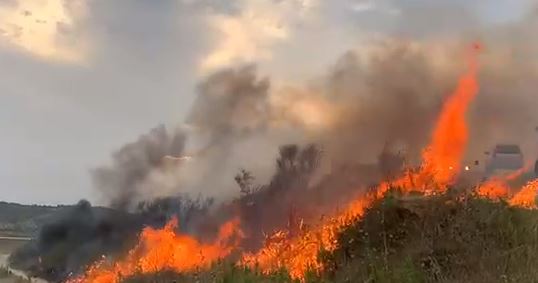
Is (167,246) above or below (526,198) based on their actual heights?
below

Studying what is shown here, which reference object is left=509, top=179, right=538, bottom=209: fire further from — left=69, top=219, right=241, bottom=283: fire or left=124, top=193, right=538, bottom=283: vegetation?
left=69, top=219, right=241, bottom=283: fire

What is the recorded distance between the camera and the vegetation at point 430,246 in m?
11.0

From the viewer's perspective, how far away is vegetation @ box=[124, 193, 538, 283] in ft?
36.2

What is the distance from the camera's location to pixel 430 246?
12.5 metres

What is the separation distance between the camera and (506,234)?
12578mm

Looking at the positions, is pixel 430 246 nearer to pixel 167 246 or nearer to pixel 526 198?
pixel 526 198

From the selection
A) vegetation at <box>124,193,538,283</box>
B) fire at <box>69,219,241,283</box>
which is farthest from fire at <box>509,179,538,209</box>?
fire at <box>69,219,241,283</box>

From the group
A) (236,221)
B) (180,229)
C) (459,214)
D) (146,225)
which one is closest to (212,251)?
(236,221)

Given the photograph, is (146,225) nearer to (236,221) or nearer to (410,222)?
(236,221)

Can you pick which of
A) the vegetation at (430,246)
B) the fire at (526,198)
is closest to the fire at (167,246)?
the fire at (526,198)

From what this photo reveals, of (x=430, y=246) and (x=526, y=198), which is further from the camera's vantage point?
(x=526, y=198)

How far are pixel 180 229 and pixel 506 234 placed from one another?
1454 inches

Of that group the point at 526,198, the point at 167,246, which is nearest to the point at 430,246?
the point at 526,198

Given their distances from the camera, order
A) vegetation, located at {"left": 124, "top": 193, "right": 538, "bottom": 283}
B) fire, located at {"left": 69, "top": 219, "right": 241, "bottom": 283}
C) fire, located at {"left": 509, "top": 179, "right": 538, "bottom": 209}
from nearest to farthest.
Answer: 1. vegetation, located at {"left": 124, "top": 193, "right": 538, "bottom": 283}
2. fire, located at {"left": 509, "top": 179, "right": 538, "bottom": 209}
3. fire, located at {"left": 69, "top": 219, "right": 241, "bottom": 283}
